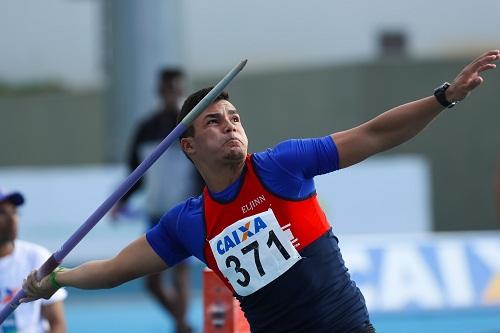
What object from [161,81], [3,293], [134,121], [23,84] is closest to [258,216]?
[3,293]

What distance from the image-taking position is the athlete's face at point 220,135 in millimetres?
5613

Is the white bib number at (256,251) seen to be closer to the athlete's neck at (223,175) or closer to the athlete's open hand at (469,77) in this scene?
the athlete's neck at (223,175)

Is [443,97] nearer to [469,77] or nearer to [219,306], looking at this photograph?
[469,77]

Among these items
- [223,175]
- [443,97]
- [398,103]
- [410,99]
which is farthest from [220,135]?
[398,103]

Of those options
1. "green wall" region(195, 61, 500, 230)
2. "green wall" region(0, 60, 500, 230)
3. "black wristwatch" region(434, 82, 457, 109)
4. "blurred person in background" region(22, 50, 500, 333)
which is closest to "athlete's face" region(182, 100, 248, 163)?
"blurred person in background" region(22, 50, 500, 333)

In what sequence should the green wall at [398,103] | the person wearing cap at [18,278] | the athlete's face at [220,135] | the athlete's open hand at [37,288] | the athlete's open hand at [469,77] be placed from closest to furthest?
the athlete's open hand at [469,77], the athlete's face at [220,135], the athlete's open hand at [37,288], the person wearing cap at [18,278], the green wall at [398,103]

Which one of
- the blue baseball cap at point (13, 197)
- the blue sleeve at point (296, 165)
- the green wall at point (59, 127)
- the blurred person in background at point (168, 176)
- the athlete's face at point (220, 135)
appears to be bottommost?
the blue sleeve at point (296, 165)

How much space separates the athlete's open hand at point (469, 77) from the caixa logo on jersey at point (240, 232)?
0.93 m

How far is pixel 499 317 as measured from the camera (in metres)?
12.8

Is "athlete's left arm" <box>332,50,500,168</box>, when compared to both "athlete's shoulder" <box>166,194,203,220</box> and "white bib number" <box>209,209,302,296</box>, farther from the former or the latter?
"athlete's shoulder" <box>166,194,203,220</box>

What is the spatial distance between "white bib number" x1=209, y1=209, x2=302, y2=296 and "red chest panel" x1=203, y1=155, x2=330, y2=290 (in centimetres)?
3

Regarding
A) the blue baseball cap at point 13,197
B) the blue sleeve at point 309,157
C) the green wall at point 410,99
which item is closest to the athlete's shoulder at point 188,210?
the blue sleeve at point 309,157

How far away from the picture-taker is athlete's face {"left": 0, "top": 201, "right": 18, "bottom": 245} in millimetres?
7441

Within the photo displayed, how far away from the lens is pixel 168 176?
11.2m
